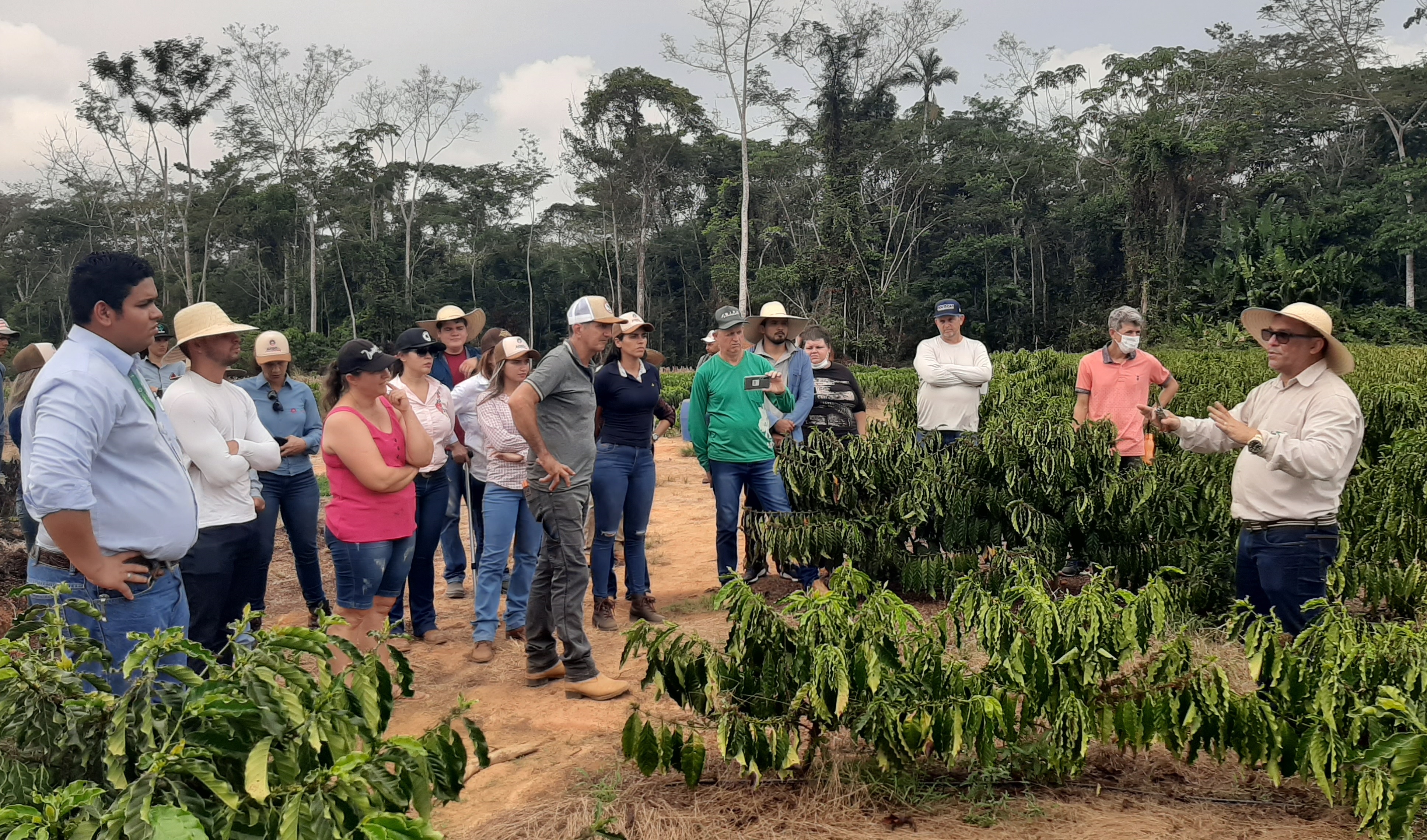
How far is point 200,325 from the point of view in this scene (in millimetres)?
3711

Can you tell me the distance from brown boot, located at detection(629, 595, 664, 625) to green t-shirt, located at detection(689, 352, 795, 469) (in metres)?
0.83

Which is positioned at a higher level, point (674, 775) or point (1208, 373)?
point (1208, 373)

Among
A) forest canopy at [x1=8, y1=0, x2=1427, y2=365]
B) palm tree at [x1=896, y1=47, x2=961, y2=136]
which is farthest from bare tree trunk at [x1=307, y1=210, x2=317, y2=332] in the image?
palm tree at [x1=896, y1=47, x2=961, y2=136]

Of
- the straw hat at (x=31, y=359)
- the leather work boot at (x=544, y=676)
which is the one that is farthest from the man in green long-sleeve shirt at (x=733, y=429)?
the straw hat at (x=31, y=359)

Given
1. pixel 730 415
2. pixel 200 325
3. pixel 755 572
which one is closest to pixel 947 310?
pixel 730 415

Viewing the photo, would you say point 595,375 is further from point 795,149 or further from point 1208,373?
point 795,149

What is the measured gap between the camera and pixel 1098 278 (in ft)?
121

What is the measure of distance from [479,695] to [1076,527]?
10.0ft

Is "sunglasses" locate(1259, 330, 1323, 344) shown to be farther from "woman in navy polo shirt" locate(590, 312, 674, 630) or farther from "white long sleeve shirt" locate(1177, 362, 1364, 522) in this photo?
"woman in navy polo shirt" locate(590, 312, 674, 630)

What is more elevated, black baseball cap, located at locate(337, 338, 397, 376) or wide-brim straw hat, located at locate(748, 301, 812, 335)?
wide-brim straw hat, located at locate(748, 301, 812, 335)

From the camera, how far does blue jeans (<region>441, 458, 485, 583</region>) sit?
5.96 m

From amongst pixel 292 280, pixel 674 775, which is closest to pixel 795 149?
pixel 292 280

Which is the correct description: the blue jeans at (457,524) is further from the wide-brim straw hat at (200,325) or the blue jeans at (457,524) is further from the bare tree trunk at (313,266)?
the bare tree trunk at (313,266)

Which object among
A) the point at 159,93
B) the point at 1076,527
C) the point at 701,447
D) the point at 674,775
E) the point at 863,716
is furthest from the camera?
the point at 159,93
